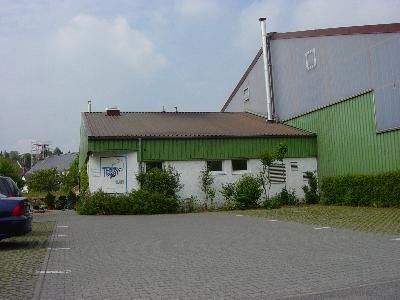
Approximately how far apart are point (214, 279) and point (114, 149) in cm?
1812

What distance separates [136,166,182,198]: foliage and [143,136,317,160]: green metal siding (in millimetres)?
1169

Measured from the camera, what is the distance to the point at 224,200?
2627 cm

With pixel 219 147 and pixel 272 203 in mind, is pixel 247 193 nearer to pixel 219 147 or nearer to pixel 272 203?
pixel 272 203

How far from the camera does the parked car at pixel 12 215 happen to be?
11523mm

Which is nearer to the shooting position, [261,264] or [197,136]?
[261,264]

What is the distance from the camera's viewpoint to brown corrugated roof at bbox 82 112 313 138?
2659 cm

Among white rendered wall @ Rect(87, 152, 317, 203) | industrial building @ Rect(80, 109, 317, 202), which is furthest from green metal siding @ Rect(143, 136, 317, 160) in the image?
white rendered wall @ Rect(87, 152, 317, 203)

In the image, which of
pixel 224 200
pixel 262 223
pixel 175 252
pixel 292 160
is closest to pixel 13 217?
pixel 175 252

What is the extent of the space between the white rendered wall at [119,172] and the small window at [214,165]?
3.76 metres

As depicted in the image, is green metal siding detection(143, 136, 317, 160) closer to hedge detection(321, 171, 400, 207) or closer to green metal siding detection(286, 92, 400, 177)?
green metal siding detection(286, 92, 400, 177)

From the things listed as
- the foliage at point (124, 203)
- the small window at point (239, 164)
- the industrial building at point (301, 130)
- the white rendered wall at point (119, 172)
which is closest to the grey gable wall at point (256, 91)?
the industrial building at point (301, 130)

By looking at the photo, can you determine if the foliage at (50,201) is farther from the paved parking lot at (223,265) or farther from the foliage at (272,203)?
the paved parking lot at (223,265)

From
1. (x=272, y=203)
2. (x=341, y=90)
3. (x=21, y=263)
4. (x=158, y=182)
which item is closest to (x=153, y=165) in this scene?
(x=158, y=182)

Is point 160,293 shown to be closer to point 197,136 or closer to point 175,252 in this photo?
point 175,252
